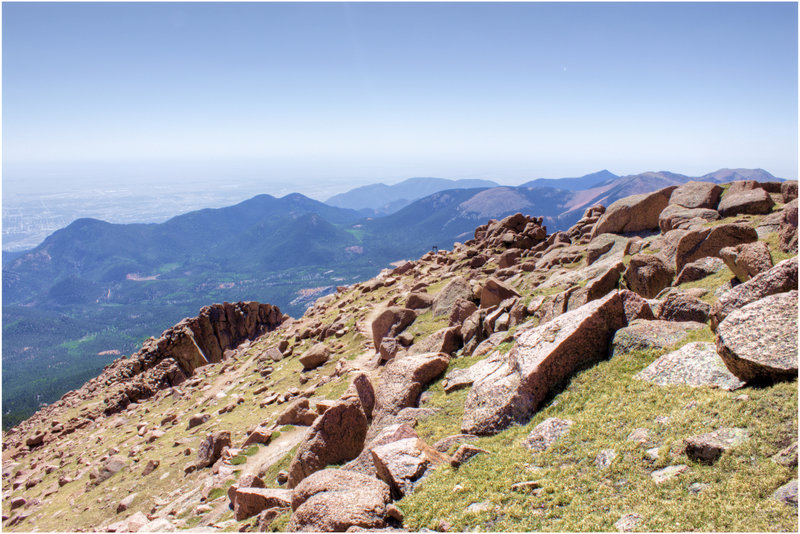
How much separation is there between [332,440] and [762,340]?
1427 cm

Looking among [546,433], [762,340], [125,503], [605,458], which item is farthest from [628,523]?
[125,503]

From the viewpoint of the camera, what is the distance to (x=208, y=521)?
1563 cm

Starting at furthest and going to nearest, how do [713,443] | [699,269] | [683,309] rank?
[699,269], [683,309], [713,443]

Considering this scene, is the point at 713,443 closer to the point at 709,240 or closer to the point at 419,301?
the point at 709,240

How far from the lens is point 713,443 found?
328 inches

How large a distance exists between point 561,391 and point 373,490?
6935 mm

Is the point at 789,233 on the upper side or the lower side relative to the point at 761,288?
upper

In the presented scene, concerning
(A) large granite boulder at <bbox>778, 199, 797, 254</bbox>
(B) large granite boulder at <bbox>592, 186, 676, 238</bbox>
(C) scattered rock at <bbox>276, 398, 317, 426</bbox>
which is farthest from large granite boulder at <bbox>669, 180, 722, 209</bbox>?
(C) scattered rock at <bbox>276, 398, 317, 426</bbox>

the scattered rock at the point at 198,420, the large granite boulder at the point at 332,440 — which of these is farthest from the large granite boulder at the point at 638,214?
the scattered rock at the point at 198,420

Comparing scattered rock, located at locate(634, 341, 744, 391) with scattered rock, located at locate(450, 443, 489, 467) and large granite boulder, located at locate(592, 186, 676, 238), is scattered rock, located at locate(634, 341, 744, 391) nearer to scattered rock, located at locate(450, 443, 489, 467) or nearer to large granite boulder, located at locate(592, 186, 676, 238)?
scattered rock, located at locate(450, 443, 489, 467)

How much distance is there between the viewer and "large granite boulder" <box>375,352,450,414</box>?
18000mm

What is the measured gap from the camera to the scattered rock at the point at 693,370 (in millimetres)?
10445

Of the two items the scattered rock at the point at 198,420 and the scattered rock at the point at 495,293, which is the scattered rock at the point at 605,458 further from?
the scattered rock at the point at 198,420

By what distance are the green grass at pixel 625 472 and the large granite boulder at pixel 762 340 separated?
16.3 inches
